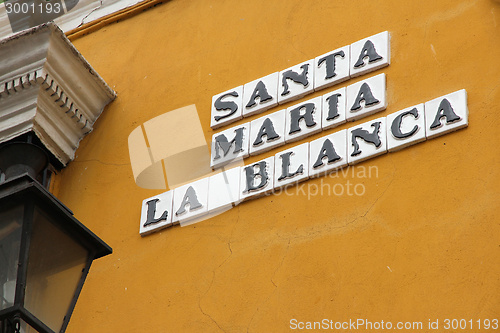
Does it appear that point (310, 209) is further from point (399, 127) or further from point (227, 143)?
point (227, 143)

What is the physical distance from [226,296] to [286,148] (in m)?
0.93

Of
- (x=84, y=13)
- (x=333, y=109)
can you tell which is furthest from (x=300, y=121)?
(x=84, y=13)

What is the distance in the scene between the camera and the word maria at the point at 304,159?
466 centimetres

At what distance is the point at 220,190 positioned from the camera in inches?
202

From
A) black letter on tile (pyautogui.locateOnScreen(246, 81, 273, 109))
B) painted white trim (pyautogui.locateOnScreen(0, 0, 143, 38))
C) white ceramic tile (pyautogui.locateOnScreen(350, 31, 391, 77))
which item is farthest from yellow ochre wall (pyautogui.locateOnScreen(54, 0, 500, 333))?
painted white trim (pyautogui.locateOnScreen(0, 0, 143, 38))

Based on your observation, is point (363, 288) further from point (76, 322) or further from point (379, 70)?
point (76, 322)

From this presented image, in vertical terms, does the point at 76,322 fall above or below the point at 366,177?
below

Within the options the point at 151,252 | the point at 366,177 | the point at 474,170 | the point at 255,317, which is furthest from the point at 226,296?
the point at 474,170

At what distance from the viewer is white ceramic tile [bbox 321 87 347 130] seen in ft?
16.4

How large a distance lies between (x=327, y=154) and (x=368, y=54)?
2.29ft

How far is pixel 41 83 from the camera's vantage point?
5.58 m

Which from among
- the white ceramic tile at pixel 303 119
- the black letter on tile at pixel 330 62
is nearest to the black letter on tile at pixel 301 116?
the white ceramic tile at pixel 303 119

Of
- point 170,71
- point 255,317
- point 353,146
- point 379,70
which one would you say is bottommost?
point 255,317

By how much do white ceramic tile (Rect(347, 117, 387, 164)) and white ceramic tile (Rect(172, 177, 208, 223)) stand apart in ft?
2.93
